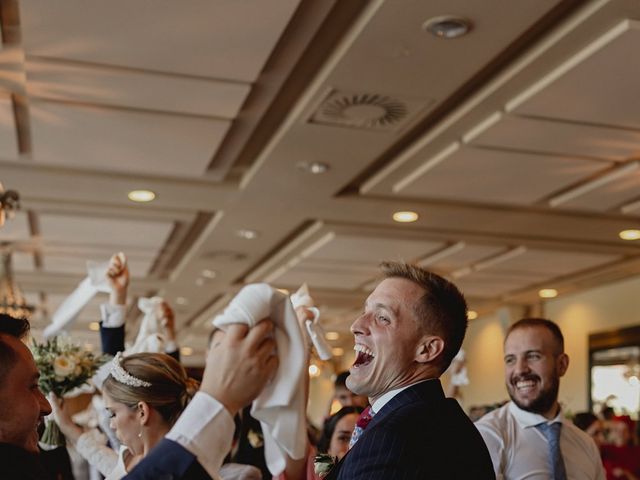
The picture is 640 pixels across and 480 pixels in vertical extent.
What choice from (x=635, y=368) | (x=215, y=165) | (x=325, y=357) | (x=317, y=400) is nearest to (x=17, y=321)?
(x=325, y=357)

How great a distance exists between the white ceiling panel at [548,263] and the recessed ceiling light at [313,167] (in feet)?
10.9

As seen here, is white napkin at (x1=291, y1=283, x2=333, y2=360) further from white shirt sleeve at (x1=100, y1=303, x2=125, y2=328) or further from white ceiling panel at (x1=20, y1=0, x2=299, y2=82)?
white ceiling panel at (x1=20, y1=0, x2=299, y2=82)

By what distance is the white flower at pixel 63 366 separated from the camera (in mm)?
3729

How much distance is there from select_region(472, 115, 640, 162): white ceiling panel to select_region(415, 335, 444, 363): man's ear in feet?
10.2

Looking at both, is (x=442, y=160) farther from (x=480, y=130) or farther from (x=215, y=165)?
(x=215, y=165)

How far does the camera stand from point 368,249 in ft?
29.8

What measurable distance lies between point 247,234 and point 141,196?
1585 mm

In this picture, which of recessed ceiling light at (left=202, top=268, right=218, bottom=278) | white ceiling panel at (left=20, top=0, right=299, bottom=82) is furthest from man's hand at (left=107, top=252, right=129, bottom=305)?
recessed ceiling light at (left=202, top=268, right=218, bottom=278)

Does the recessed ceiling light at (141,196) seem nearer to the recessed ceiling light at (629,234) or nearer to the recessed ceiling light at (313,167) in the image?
the recessed ceiling light at (313,167)

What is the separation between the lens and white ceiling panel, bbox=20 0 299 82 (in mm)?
3939

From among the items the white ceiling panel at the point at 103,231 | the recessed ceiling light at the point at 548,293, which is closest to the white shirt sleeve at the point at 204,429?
the white ceiling panel at the point at 103,231

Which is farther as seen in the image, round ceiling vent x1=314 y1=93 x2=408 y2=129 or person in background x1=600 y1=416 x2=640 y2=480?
person in background x1=600 y1=416 x2=640 y2=480

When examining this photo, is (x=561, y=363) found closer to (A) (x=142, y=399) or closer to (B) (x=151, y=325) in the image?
(A) (x=142, y=399)

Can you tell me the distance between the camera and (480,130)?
5414 mm
